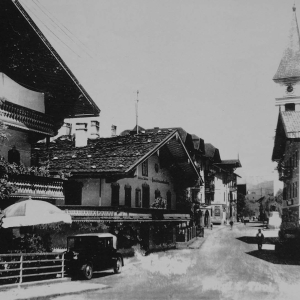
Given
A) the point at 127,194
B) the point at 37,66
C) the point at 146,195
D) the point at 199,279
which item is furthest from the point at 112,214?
the point at 37,66

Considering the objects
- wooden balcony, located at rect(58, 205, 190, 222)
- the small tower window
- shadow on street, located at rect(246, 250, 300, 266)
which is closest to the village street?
shadow on street, located at rect(246, 250, 300, 266)

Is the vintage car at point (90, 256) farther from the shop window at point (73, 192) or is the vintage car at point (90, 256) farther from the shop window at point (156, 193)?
the shop window at point (156, 193)

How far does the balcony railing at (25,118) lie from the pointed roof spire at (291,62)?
30.5m

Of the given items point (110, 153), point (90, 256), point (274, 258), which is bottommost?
point (274, 258)

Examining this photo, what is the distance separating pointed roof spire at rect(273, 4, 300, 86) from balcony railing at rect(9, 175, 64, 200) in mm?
31450

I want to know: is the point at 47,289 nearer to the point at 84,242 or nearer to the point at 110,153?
the point at 84,242

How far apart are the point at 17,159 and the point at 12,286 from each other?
778 cm

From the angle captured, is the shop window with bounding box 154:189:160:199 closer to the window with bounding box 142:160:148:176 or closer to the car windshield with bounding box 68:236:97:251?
the window with bounding box 142:160:148:176

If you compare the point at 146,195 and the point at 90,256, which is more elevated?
the point at 146,195

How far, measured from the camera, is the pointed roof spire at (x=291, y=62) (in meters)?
46.0

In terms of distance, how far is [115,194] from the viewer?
30.3m

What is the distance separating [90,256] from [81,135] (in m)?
15.4

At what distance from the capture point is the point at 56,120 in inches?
967

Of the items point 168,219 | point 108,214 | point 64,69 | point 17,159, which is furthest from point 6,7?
point 168,219
